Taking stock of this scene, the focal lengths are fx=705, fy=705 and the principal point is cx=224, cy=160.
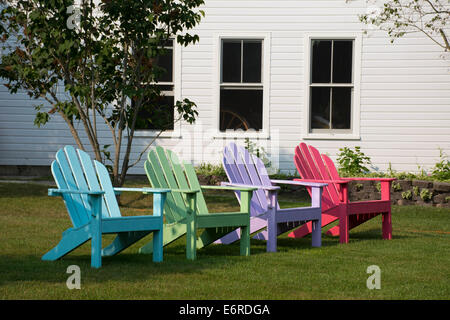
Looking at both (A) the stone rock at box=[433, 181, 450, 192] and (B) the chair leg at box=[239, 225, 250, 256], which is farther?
(A) the stone rock at box=[433, 181, 450, 192]

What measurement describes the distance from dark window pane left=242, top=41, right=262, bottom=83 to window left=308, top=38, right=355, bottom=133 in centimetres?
92

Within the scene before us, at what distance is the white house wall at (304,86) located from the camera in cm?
1223

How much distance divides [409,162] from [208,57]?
3.97 meters

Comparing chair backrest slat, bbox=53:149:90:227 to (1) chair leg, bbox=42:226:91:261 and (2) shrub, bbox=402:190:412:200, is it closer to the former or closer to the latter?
(1) chair leg, bbox=42:226:91:261

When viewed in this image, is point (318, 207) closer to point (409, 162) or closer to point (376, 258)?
point (376, 258)

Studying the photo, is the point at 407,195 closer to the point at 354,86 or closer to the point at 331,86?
the point at 354,86

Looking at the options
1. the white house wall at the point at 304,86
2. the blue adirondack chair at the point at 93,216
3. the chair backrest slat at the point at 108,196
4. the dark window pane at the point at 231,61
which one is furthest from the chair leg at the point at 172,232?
the dark window pane at the point at 231,61

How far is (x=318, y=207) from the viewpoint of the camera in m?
6.78

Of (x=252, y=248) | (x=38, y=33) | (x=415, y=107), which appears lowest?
(x=252, y=248)

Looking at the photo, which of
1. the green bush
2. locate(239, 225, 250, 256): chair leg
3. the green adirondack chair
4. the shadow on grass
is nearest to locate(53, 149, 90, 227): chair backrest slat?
the shadow on grass

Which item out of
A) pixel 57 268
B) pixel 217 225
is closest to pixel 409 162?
pixel 217 225

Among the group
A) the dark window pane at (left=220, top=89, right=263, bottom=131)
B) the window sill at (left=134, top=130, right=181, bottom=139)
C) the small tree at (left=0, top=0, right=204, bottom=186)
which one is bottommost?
the window sill at (left=134, top=130, right=181, bottom=139)

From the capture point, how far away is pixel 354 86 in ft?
40.4

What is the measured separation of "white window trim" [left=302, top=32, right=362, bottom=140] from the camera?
12.3 meters
